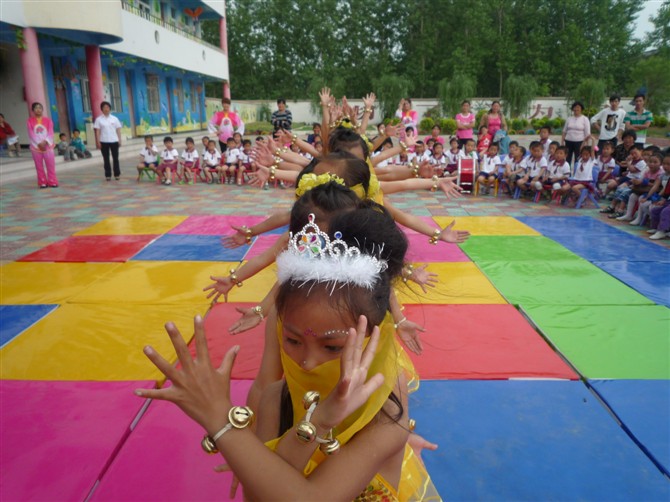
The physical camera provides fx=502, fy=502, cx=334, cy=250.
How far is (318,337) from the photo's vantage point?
1409 mm

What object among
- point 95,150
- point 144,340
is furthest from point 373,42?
point 144,340

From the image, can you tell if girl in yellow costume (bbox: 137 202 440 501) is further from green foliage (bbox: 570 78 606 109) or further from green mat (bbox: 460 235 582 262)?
green foliage (bbox: 570 78 606 109)

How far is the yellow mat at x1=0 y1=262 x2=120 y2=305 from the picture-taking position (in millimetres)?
4211

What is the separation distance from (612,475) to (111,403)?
Result: 249 cm

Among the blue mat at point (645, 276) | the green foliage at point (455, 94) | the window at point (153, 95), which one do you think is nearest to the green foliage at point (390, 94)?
the green foliage at point (455, 94)

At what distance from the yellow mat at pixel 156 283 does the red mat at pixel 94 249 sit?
18.6 inches

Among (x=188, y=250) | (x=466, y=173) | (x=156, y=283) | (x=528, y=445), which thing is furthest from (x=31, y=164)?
(x=528, y=445)

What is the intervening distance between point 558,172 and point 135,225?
22.4ft

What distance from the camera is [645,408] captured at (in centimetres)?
265

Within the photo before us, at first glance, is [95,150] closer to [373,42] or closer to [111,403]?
[111,403]

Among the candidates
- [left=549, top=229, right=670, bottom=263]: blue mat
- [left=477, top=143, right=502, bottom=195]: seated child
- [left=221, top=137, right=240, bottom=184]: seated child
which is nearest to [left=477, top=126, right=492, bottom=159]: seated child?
[left=477, top=143, right=502, bottom=195]: seated child

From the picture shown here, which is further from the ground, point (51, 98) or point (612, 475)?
point (51, 98)

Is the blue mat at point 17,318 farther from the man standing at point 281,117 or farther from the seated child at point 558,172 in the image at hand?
the man standing at point 281,117

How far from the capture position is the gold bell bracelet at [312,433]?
1.17m
